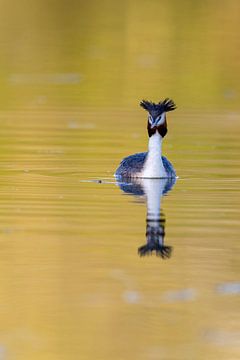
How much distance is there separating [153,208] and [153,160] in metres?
2.58

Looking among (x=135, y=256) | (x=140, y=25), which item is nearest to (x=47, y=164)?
(x=135, y=256)

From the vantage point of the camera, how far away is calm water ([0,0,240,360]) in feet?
27.5

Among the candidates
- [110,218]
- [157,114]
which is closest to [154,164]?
[157,114]

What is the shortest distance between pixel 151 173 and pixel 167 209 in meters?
2.74

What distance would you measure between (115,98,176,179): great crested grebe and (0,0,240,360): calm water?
0.21 m

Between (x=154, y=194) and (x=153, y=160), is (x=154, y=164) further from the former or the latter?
(x=154, y=194)

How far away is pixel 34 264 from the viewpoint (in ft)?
33.1

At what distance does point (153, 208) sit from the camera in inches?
512

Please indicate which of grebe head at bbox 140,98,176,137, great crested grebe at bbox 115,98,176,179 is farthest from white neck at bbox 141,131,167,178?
grebe head at bbox 140,98,176,137

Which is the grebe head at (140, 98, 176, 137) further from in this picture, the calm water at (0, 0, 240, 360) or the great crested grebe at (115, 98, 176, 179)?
the calm water at (0, 0, 240, 360)

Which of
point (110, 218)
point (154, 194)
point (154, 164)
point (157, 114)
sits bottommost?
point (110, 218)

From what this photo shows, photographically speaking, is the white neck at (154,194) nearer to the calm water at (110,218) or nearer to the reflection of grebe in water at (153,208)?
the reflection of grebe in water at (153,208)

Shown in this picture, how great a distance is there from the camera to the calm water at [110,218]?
27.5 ft

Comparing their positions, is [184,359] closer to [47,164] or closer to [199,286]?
[199,286]
